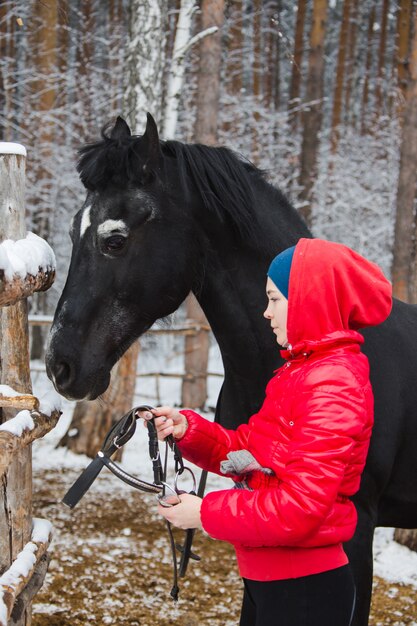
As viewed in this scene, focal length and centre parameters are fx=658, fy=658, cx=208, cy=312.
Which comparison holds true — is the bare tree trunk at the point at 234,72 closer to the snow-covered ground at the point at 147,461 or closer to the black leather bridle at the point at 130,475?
the snow-covered ground at the point at 147,461

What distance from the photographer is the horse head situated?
7.90 ft

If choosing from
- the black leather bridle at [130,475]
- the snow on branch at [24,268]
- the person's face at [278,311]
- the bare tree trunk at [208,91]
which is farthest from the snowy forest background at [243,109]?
the black leather bridle at [130,475]

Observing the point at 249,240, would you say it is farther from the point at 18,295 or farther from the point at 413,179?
the point at 413,179

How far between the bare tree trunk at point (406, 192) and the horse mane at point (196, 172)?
7.96 m

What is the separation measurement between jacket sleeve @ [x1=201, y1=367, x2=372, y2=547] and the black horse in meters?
0.88

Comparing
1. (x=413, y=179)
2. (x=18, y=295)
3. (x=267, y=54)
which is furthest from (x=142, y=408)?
(x=267, y=54)

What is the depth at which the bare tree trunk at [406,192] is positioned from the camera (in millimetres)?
10055

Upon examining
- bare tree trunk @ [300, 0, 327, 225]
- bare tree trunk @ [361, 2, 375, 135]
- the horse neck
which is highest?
bare tree trunk @ [361, 2, 375, 135]

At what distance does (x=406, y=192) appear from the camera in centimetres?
1060

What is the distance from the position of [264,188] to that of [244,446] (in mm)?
1166

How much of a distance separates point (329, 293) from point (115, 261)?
3.27 feet

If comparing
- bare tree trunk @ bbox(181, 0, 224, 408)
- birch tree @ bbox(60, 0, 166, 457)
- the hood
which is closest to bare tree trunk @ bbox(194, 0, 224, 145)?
bare tree trunk @ bbox(181, 0, 224, 408)

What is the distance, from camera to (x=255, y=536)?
1.63 meters

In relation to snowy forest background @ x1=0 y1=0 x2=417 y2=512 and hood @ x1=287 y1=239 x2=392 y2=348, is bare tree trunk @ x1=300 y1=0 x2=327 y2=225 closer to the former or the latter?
snowy forest background @ x1=0 y1=0 x2=417 y2=512
